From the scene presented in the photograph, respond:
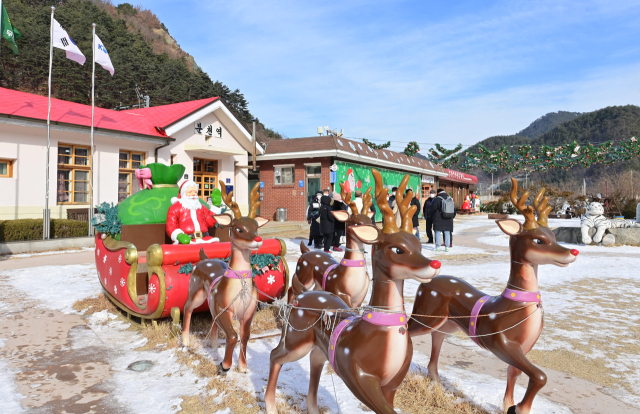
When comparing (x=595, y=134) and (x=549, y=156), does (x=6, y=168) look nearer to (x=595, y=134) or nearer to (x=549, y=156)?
(x=549, y=156)

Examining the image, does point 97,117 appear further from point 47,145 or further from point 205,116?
point 205,116

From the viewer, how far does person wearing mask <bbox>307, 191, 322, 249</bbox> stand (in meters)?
11.0

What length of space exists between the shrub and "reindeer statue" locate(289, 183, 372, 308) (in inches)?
425

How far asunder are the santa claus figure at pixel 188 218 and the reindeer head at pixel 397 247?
3243mm

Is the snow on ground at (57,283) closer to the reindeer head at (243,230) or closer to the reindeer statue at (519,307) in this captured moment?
the reindeer head at (243,230)

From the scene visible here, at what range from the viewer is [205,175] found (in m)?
18.0

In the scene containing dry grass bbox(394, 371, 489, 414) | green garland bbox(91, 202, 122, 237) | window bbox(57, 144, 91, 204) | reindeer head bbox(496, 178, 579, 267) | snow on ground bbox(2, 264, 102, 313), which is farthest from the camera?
window bbox(57, 144, 91, 204)

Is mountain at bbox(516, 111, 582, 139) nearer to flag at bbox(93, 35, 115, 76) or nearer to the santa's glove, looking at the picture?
flag at bbox(93, 35, 115, 76)

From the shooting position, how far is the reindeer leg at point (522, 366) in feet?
8.27

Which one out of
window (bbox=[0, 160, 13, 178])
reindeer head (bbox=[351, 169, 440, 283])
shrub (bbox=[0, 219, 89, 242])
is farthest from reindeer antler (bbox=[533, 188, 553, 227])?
window (bbox=[0, 160, 13, 178])

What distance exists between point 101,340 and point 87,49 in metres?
33.4

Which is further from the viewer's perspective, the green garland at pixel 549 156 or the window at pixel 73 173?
the green garland at pixel 549 156

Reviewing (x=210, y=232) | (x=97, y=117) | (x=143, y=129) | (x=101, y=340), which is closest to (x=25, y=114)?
(x=97, y=117)

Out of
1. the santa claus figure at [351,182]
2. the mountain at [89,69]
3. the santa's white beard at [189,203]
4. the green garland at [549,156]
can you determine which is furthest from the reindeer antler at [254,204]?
the mountain at [89,69]
